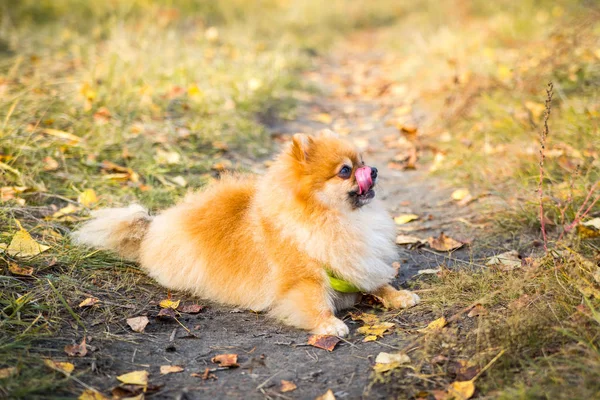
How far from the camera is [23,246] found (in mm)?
3467

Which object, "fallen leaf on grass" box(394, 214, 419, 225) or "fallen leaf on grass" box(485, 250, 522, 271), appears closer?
"fallen leaf on grass" box(485, 250, 522, 271)

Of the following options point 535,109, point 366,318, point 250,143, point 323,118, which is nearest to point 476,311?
point 366,318

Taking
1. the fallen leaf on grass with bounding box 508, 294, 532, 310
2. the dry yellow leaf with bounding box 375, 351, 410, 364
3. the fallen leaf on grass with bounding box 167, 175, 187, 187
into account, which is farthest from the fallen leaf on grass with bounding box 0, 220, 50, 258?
the fallen leaf on grass with bounding box 508, 294, 532, 310

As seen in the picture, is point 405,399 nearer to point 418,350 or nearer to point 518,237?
point 418,350

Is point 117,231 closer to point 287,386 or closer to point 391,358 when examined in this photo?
point 287,386

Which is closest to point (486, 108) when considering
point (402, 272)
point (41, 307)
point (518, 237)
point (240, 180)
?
point (518, 237)

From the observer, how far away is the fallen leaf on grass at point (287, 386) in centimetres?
256

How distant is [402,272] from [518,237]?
876 millimetres

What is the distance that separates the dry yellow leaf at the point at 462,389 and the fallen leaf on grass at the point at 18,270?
93.3 inches

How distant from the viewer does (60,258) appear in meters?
3.56

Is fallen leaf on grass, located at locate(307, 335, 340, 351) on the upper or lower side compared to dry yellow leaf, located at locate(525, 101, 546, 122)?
lower

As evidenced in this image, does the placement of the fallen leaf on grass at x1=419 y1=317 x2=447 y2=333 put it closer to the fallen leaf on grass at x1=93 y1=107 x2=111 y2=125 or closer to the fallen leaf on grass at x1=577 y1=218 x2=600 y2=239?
the fallen leaf on grass at x1=577 y1=218 x2=600 y2=239

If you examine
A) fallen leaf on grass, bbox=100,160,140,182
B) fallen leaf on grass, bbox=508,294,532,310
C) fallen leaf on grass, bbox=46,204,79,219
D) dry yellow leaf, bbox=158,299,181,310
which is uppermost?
fallen leaf on grass, bbox=100,160,140,182

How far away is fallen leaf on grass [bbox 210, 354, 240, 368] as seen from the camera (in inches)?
110
